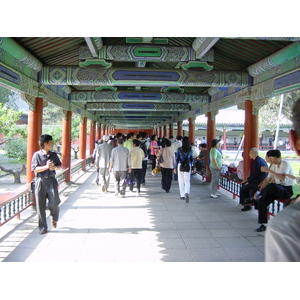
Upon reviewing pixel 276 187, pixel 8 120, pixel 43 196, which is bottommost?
pixel 43 196

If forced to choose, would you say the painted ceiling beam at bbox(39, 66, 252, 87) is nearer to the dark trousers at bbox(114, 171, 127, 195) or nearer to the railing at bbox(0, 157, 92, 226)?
the dark trousers at bbox(114, 171, 127, 195)

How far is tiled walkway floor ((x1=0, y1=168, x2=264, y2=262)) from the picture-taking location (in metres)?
4.05

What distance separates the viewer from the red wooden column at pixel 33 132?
21.6 ft

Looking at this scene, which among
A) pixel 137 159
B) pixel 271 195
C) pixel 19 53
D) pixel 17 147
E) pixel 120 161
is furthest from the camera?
pixel 17 147

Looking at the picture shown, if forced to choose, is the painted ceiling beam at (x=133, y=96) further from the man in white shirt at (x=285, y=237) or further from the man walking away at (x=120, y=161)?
the man in white shirt at (x=285, y=237)

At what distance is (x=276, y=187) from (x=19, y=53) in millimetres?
4789

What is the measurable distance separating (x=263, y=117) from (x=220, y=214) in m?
19.6

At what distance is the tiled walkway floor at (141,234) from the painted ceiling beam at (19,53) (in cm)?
294

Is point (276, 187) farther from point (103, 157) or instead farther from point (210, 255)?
point (103, 157)

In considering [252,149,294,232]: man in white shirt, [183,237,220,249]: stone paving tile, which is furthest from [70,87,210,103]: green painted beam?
[183,237,220,249]: stone paving tile

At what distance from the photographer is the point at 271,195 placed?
4.92 m

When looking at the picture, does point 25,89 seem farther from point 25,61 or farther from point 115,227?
point 115,227

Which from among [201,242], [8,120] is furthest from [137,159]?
[8,120]

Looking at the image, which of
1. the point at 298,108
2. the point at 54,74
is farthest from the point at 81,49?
the point at 298,108
